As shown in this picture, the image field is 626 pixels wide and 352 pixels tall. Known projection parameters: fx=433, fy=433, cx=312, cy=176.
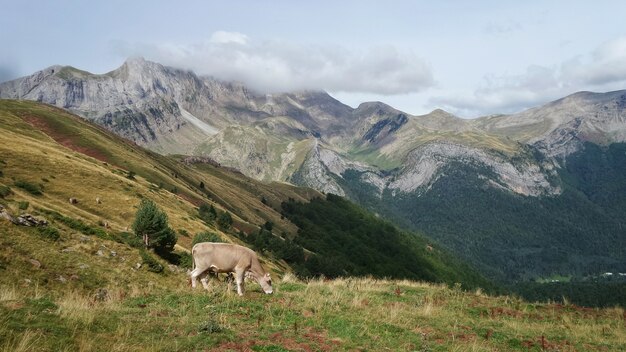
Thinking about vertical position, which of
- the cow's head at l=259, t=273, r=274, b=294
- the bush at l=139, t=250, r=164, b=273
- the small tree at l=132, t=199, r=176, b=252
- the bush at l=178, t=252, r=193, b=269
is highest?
the cow's head at l=259, t=273, r=274, b=294

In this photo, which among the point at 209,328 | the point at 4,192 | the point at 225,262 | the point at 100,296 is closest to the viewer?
the point at 209,328

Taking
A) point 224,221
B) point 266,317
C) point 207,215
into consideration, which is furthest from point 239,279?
point 224,221

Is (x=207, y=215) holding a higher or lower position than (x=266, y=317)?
lower

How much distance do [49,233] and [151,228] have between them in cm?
1364

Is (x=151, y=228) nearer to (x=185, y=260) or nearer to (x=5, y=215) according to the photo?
(x=185, y=260)

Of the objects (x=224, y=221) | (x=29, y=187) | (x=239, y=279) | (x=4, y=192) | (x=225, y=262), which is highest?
(x=225, y=262)

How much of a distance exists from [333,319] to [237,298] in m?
4.99

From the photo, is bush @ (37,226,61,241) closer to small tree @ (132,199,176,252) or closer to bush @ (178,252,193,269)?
small tree @ (132,199,176,252)

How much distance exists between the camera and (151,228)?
48.0 metres

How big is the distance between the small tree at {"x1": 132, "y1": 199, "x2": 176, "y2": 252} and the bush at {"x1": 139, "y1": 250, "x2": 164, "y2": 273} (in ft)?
21.1

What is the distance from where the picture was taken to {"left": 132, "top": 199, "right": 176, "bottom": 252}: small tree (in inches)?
1874

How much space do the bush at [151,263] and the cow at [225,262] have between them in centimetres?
1867

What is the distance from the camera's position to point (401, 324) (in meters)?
18.5

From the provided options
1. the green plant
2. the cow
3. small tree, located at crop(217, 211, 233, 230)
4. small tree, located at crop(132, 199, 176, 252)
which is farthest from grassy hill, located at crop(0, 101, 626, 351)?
small tree, located at crop(217, 211, 233, 230)
